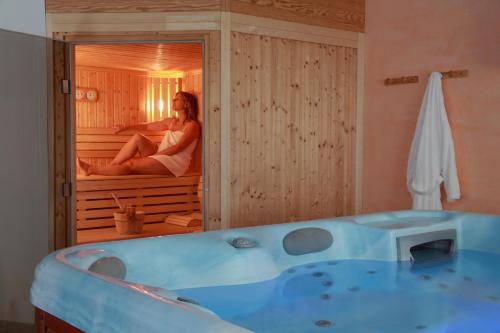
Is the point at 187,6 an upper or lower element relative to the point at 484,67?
upper

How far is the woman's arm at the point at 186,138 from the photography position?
6102 millimetres

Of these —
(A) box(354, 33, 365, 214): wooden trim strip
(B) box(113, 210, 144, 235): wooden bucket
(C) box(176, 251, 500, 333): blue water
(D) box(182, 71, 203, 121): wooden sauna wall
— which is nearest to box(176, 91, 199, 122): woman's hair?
(D) box(182, 71, 203, 121): wooden sauna wall

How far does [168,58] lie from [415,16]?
8.82 ft

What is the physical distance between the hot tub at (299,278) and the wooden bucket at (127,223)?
297cm

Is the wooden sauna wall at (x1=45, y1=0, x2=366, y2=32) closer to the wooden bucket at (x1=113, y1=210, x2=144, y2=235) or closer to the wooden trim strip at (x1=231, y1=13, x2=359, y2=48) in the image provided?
the wooden trim strip at (x1=231, y1=13, x2=359, y2=48)

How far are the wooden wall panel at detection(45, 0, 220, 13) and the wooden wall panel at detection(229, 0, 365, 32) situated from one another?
0.21 meters

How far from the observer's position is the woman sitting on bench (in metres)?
5.92

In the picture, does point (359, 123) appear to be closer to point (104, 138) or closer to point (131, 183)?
point (131, 183)

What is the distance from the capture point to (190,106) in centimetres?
638

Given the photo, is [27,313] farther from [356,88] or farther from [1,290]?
Answer: [356,88]

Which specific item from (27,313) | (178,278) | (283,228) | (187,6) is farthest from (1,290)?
(187,6)

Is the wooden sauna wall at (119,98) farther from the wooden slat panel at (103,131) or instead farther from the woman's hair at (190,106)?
the woman's hair at (190,106)

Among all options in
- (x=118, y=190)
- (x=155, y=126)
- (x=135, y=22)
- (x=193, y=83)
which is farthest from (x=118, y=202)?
(x=135, y=22)

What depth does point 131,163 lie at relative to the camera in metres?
5.98
